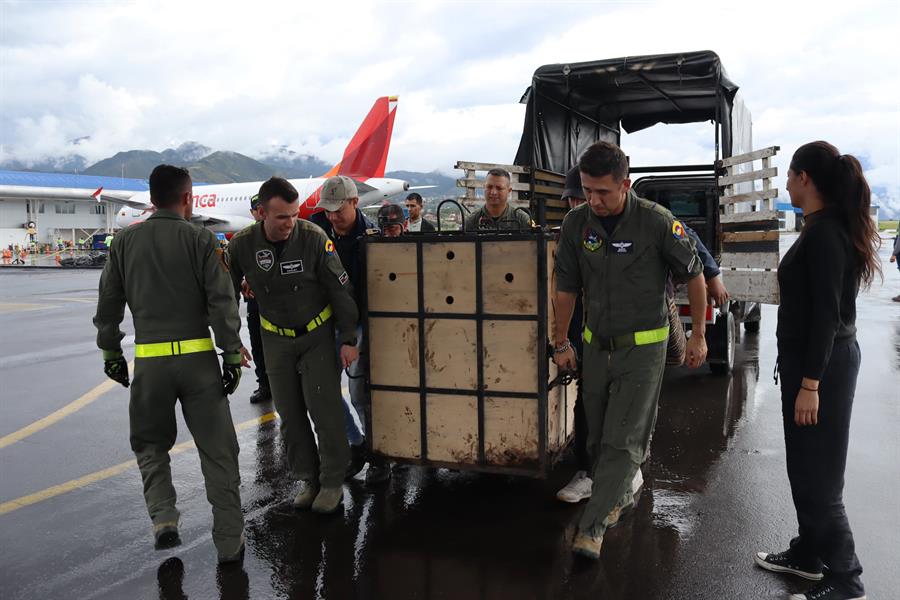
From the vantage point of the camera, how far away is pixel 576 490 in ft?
13.0

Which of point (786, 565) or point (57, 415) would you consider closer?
point (786, 565)

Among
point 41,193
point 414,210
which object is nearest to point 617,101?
point 414,210

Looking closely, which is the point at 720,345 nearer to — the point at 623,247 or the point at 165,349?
the point at 623,247

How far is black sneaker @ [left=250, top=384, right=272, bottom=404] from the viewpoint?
6344 millimetres

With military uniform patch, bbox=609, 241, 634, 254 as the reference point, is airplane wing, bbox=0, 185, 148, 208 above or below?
above

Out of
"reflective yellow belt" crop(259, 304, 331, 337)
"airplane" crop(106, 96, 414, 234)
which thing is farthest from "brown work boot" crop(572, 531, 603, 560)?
"airplane" crop(106, 96, 414, 234)

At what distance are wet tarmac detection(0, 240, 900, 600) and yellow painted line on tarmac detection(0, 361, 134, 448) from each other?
0.03 metres

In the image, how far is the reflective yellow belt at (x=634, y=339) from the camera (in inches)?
128

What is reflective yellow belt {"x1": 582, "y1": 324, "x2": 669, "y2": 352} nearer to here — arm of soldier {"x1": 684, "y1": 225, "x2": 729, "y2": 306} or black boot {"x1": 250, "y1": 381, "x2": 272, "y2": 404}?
arm of soldier {"x1": 684, "y1": 225, "x2": 729, "y2": 306}

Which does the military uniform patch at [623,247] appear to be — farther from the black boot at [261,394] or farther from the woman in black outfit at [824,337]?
the black boot at [261,394]

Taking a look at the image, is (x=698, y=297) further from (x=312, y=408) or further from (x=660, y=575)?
(x=312, y=408)

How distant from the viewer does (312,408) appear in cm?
384

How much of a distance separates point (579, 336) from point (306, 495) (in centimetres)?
184

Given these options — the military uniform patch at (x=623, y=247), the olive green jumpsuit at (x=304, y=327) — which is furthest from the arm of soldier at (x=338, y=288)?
the military uniform patch at (x=623, y=247)
